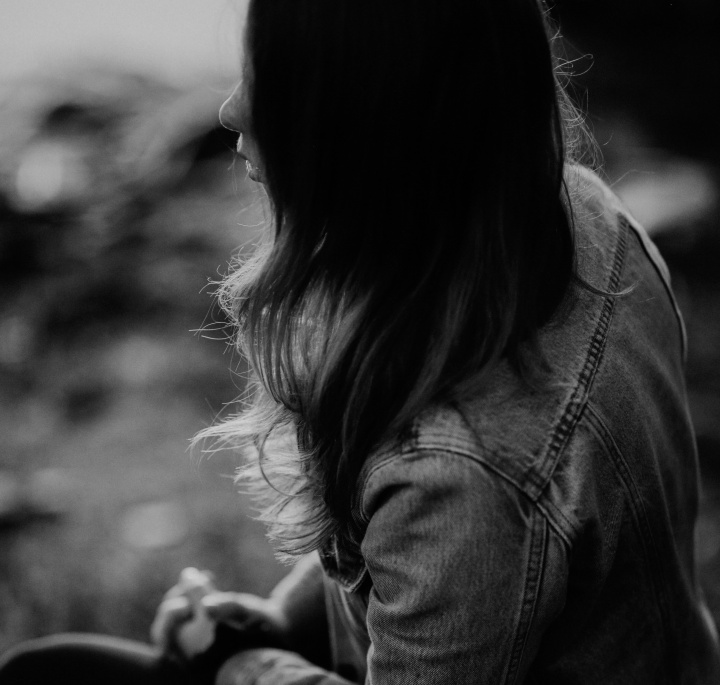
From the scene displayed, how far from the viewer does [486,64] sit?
0.85m

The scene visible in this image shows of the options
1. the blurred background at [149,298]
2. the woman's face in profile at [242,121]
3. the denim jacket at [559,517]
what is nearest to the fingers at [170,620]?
the denim jacket at [559,517]

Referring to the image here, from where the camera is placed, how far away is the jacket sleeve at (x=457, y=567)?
81cm

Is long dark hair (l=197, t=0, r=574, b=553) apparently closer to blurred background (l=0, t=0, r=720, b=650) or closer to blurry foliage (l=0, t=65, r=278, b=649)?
blurred background (l=0, t=0, r=720, b=650)

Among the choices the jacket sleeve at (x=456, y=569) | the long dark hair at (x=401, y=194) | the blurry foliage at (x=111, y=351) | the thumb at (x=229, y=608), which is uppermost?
the long dark hair at (x=401, y=194)

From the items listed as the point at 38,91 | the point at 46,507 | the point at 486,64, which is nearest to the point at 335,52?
the point at 486,64

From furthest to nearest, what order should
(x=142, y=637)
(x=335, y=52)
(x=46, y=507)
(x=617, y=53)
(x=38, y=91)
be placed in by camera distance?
(x=38, y=91)
(x=617, y=53)
(x=46, y=507)
(x=142, y=637)
(x=335, y=52)

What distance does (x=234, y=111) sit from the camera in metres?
0.95

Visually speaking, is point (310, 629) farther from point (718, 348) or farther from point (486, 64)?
point (718, 348)

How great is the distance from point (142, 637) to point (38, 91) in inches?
183

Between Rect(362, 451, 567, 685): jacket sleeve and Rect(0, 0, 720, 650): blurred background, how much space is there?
0.64 meters

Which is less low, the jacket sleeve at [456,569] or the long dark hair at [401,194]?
the long dark hair at [401,194]

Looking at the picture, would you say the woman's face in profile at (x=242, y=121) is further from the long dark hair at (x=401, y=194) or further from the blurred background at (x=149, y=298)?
the blurred background at (x=149, y=298)

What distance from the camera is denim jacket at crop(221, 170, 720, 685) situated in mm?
824

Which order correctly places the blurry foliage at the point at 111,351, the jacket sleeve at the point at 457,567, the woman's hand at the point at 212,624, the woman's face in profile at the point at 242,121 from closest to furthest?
the jacket sleeve at the point at 457,567, the woman's face in profile at the point at 242,121, the woman's hand at the point at 212,624, the blurry foliage at the point at 111,351
